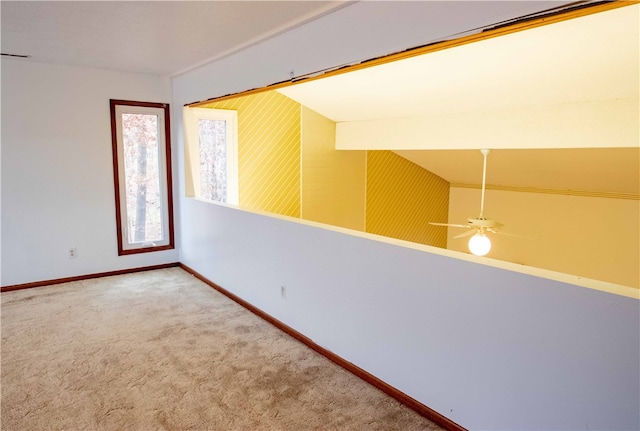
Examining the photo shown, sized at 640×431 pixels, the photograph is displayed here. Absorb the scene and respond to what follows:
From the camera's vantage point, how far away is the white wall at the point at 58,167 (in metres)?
4.28

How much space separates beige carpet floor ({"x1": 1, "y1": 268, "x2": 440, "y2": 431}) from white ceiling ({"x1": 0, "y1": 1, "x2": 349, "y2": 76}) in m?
2.40

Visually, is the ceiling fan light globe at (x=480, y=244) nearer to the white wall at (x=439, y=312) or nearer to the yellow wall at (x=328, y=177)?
the yellow wall at (x=328, y=177)

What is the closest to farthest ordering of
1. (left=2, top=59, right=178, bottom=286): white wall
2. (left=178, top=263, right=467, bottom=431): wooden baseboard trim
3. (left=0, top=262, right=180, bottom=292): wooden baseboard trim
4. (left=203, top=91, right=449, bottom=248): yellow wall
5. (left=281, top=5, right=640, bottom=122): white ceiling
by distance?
(left=178, top=263, right=467, bottom=431): wooden baseboard trim → (left=281, top=5, right=640, bottom=122): white ceiling → (left=2, top=59, right=178, bottom=286): white wall → (left=0, top=262, right=180, bottom=292): wooden baseboard trim → (left=203, top=91, right=449, bottom=248): yellow wall

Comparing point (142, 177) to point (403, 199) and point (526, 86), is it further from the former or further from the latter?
point (526, 86)

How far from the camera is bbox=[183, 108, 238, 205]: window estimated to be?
16.7 ft

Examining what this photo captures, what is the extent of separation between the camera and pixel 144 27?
10.0ft

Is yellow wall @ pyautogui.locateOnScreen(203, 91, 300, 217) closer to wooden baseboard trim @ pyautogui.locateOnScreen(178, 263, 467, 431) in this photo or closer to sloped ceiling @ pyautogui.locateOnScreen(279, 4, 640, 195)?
sloped ceiling @ pyautogui.locateOnScreen(279, 4, 640, 195)

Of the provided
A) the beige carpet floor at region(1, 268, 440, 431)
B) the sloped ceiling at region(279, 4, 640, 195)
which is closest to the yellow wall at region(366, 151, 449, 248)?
the sloped ceiling at region(279, 4, 640, 195)

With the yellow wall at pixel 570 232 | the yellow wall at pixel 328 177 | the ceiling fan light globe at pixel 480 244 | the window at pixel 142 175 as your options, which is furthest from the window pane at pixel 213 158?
the yellow wall at pixel 570 232

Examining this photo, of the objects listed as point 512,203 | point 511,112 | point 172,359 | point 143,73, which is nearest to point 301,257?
point 172,359

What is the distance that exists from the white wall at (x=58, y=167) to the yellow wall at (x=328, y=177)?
197 centimetres

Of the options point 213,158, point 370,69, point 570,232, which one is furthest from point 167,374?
point 570,232

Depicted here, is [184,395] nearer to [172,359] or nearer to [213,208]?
[172,359]

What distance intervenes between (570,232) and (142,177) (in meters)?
6.00
